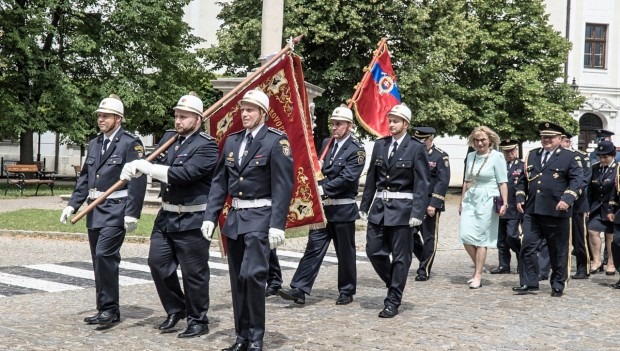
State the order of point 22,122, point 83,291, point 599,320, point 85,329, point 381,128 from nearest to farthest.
A: point 85,329
point 599,320
point 83,291
point 381,128
point 22,122

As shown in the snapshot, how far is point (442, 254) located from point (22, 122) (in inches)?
795

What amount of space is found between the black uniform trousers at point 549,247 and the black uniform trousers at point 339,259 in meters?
2.36

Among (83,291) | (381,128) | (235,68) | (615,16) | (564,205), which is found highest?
(615,16)

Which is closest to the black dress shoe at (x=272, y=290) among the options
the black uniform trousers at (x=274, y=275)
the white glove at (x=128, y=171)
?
the black uniform trousers at (x=274, y=275)

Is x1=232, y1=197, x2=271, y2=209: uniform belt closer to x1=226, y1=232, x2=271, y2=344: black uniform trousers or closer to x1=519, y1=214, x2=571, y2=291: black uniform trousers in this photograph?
x1=226, y1=232, x2=271, y2=344: black uniform trousers

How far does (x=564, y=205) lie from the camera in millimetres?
10250

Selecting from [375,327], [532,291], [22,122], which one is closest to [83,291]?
[375,327]

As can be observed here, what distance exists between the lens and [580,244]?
12.7 meters

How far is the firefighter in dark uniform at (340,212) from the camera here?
9.49 metres

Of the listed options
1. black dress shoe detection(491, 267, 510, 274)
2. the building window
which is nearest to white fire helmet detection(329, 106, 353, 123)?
black dress shoe detection(491, 267, 510, 274)

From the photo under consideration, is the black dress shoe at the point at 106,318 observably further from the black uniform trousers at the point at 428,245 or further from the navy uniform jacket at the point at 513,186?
the navy uniform jacket at the point at 513,186

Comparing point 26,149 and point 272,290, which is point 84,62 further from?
point 272,290

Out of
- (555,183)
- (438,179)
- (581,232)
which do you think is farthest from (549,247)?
(581,232)

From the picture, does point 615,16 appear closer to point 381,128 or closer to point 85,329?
point 381,128
